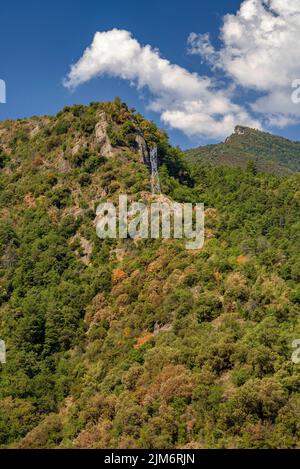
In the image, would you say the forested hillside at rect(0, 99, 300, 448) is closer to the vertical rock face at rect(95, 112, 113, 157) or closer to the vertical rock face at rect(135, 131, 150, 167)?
the vertical rock face at rect(95, 112, 113, 157)

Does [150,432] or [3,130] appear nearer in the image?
[150,432]

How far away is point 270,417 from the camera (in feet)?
106

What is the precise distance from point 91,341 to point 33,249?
23.4m

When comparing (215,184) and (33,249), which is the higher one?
(215,184)

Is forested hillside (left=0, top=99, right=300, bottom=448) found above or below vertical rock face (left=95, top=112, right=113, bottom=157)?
below

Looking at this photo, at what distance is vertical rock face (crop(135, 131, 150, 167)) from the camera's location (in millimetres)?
83856

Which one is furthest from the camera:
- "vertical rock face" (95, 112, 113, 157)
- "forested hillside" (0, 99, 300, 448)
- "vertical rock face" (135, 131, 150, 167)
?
"vertical rock face" (135, 131, 150, 167)

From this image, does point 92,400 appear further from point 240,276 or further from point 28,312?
point 28,312

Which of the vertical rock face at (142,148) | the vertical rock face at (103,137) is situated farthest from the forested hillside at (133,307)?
the vertical rock face at (142,148)

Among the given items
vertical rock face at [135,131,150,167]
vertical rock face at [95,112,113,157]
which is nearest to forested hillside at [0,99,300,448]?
vertical rock face at [95,112,113,157]

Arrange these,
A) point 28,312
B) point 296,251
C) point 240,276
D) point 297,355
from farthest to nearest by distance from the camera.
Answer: point 296,251
point 28,312
point 240,276
point 297,355

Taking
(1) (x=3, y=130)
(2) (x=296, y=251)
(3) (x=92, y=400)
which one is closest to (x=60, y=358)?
(3) (x=92, y=400)

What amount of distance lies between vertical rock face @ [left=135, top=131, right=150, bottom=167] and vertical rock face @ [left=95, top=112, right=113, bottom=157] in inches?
199

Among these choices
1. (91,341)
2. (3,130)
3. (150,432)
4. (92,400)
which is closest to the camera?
(150,432)
